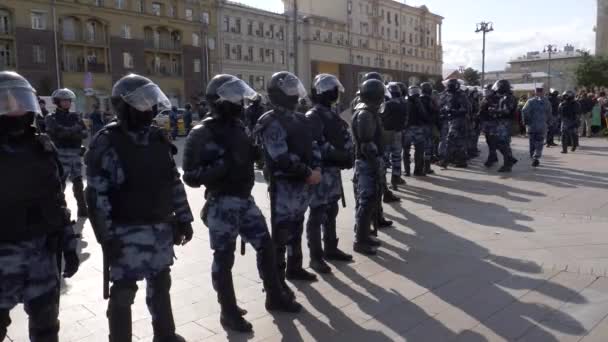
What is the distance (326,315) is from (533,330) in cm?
153

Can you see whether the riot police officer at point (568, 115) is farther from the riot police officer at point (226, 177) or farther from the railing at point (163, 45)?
the railing at point (163, 45)

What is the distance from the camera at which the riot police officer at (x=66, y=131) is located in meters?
7.36

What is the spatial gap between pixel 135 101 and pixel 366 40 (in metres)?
72.6

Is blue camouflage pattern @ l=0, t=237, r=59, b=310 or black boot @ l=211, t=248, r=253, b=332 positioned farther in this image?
black boot @ l=211, t=248, r=253, b=332

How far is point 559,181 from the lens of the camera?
1000 centimetres

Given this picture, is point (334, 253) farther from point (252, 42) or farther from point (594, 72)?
point (252, 42)

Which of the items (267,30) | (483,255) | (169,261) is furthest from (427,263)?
(267,30)

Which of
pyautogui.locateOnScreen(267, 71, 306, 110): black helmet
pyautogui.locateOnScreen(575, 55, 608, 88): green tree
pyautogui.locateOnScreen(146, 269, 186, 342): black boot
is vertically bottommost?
pyautogui.locateOnScreen(146, 269, 186, 342): black boot

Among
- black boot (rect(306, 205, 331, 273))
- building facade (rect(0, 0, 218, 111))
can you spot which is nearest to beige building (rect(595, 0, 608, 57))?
building facade (rect(0, 0, 218, 111))

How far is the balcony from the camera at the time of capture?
47906 mm

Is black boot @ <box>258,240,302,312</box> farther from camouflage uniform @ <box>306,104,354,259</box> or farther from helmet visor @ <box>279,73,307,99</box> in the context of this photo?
helmet visor @ <box>279,73,307,99</box>

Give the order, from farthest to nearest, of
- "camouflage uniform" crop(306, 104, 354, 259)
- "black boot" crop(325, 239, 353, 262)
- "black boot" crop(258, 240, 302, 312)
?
"black boot" crop(325, 239, 353, 262) → "camouflage uniform" crop(306, 104, 354, 259) → "black boot" crop(258, 240, 302, 312)

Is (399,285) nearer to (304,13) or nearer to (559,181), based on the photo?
(559,181)

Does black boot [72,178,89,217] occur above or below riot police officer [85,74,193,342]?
below
